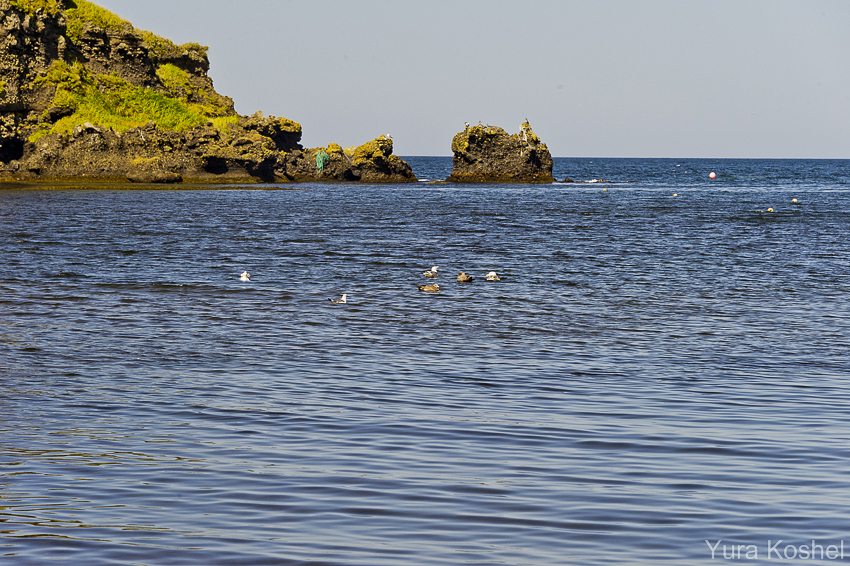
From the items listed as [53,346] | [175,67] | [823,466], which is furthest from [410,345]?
[175,67]

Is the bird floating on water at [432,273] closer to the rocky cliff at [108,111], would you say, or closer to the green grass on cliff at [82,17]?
the rocky cliff at [108,111]

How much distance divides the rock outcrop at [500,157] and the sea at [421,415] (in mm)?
96266

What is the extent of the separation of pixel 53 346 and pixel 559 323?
1042 centimetres

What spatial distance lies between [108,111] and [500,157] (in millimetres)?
53944

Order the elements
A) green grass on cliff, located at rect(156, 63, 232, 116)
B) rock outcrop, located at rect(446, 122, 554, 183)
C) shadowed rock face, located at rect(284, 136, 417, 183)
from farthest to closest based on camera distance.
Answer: rock outcrop, located at rect(446, 122, 554, 183), shadowed rock face, located at rect(284, 136, 417, 183), green grass on cliff, located at rect(156, 63, 232, 116)

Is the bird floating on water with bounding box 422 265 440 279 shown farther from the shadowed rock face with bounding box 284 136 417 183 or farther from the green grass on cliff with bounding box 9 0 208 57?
the shadowed rock face with bounding box 284 136 417 183

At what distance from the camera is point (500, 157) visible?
127250 mm

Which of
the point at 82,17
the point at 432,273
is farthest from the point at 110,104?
the point at 432,273

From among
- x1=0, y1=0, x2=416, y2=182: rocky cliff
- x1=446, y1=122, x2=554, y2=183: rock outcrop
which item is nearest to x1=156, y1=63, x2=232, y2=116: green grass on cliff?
x1=0, y1=0, x2=416, y2=182: rocky cliff

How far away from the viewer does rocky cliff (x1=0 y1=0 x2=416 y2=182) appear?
92750 mm

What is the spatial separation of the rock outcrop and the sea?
96.3 metres

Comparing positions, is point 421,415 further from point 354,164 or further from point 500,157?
point 500,157

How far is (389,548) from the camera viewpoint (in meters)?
7.20

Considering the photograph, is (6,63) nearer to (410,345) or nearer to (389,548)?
(410,345)
